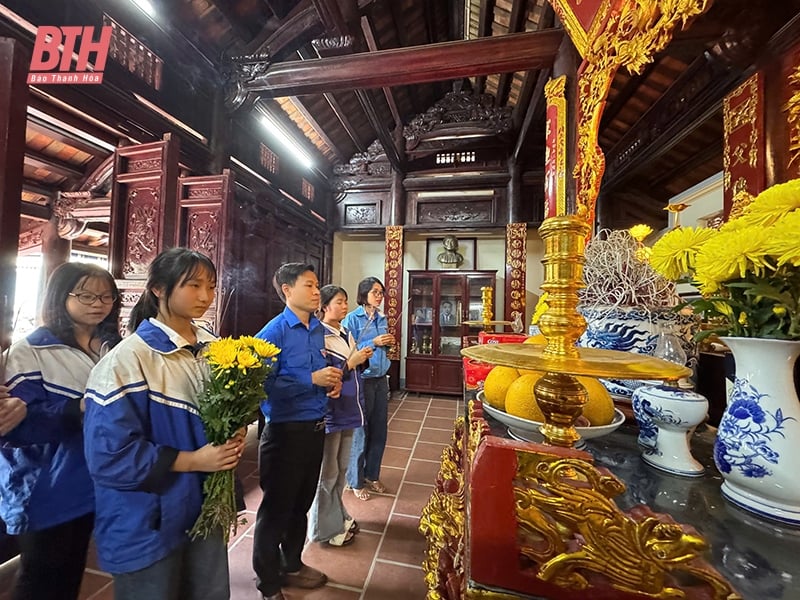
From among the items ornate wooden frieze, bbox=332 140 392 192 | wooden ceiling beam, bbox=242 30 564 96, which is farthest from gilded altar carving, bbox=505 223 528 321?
wooden ceiling beam, bbox=242 30 564 96

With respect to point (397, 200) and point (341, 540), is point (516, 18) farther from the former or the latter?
point (341, 540)

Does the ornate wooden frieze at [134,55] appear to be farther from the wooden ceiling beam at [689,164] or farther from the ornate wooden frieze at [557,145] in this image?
the wooden ceiling beam at [689,164]

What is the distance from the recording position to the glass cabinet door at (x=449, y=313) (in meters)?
4.72

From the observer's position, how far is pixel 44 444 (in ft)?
3.16

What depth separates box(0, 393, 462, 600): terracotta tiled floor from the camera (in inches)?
53.3

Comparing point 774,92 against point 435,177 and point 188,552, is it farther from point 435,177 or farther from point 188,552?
point 435,177

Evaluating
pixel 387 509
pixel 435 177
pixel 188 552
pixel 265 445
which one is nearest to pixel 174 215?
pixel 265 445

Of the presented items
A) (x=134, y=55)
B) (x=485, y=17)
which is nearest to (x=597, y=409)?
(x=134, y=55)

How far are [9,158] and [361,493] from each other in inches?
90.5

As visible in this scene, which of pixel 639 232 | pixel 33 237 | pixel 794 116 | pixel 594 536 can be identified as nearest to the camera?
pixel 594 536

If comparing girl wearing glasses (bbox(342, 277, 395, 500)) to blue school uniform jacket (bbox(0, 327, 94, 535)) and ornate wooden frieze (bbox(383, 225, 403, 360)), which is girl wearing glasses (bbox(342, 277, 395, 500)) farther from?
ornate wooden frieze (bbox(383, 225, 403, 360))

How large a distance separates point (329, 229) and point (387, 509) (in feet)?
13.0

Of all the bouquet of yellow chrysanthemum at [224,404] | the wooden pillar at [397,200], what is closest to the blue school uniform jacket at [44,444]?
the bouquet of yellow chrysanthemum at [224,404]

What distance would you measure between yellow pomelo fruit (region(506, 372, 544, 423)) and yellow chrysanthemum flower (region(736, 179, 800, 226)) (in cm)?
51
